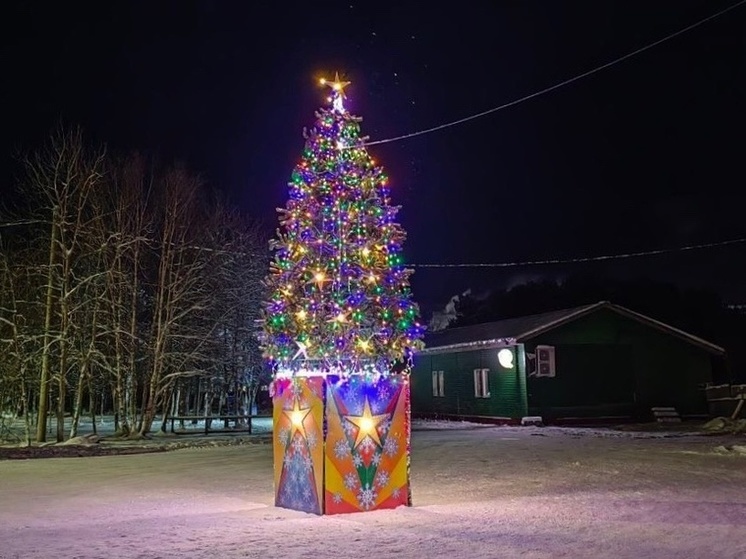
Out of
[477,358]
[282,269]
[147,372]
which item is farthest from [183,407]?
[282,269]

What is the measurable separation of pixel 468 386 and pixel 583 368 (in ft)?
16.3

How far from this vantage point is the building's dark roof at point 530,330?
2773 centimetres

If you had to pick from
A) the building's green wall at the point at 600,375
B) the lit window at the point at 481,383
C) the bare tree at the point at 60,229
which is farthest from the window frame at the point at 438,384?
the bare tree at the point at 60,229

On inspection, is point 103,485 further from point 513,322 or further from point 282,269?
point 513,322

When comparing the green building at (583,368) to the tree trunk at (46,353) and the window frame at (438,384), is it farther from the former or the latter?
the tree trunk at (46,353)

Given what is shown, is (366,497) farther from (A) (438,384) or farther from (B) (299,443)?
(A) (438,384)

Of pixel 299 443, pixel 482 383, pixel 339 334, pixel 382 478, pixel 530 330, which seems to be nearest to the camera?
pixel 382 478

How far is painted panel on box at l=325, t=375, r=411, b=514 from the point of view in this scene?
8.74 m

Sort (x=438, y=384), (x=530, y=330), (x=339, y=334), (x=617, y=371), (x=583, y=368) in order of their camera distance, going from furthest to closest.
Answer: (x=438, y=384)
(x=617, y=371)
(x=583, y=368)
(x=530, y=330)
(x=339, y=334)

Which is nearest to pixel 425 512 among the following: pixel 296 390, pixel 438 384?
pixel 296 390

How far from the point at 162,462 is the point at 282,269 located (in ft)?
25.7

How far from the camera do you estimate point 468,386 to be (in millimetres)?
30609

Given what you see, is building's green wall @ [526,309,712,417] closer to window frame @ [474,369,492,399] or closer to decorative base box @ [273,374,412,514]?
window frame @ [474,369,492,399]

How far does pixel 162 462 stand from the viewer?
51.0 feet
